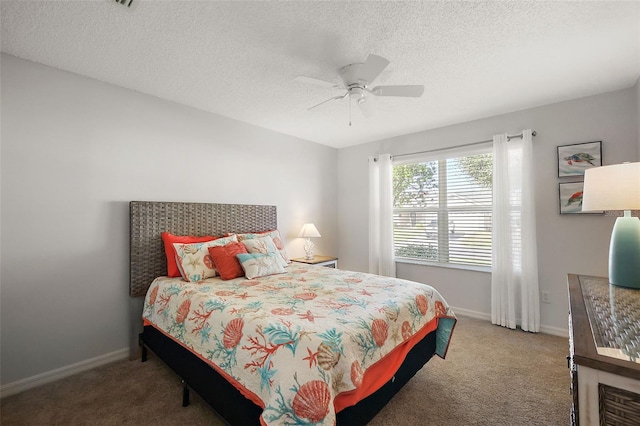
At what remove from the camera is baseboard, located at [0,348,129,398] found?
197 cm

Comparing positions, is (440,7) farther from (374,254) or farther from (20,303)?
(20,303)

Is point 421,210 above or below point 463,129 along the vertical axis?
below

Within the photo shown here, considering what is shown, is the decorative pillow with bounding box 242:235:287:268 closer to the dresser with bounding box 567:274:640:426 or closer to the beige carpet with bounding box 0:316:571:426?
the beige carpet with bounding box 0:316:571:426

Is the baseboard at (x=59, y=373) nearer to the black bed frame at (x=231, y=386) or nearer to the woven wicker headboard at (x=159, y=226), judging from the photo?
the black bed frame at (x=231, y=386)

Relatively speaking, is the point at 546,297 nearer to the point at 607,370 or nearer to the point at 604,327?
the point at 604,327

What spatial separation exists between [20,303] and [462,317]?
4.27 meters

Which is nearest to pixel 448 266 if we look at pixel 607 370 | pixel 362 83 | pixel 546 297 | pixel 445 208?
pixel 445 208

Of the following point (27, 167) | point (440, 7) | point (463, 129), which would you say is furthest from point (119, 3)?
point (463, 129)

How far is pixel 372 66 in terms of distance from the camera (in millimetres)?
1924

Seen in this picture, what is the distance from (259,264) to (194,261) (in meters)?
0.57

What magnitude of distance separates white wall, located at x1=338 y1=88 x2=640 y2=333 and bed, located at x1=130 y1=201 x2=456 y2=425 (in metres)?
1.56

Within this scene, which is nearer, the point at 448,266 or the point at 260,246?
the point at 260,246

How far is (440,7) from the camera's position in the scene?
5.24 feet

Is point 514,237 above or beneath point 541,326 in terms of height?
above
